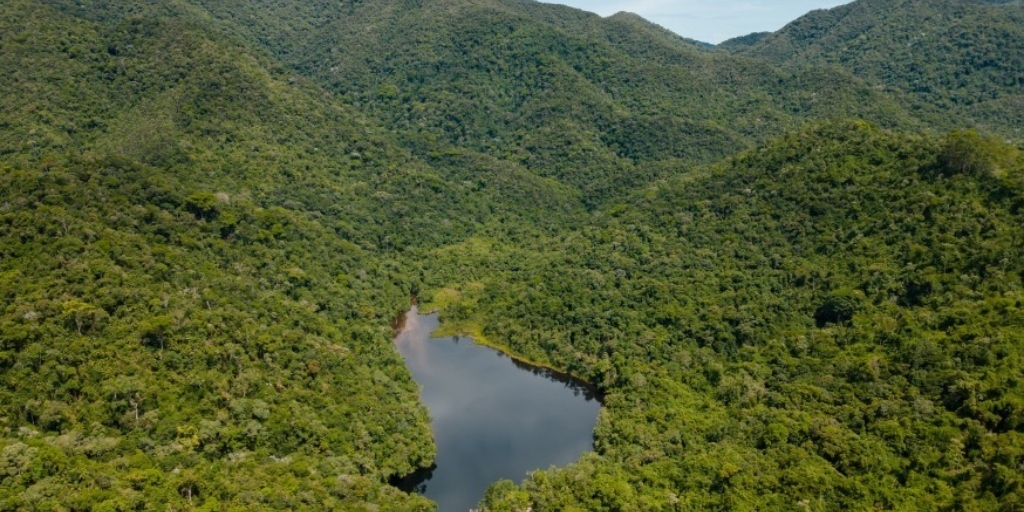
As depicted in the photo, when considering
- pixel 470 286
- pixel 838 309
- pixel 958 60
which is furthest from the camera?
pixel 958 60

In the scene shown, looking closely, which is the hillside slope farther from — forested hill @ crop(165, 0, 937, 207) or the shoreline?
forested hill @ crop(165, 0, 937, 207)

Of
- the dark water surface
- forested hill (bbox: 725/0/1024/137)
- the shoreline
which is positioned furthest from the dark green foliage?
forested hill (bbox: 725/0/1024/137)

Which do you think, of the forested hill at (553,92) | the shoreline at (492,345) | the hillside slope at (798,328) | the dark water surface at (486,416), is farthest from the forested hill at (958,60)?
the dark water surface at (486,416)

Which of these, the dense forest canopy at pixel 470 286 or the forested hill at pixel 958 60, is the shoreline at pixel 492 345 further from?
the forested hill at pixel 958 60

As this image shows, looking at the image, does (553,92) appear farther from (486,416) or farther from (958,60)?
(958,60)

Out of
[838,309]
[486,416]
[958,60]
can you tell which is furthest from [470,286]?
[958,60]
